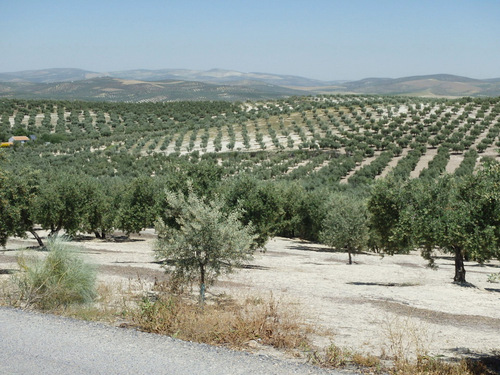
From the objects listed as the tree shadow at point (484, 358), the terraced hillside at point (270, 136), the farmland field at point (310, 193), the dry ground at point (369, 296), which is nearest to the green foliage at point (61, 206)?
the farmland field at point (310, 193)

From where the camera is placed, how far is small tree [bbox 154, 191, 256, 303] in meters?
13.9

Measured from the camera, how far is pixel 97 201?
36.4 meters

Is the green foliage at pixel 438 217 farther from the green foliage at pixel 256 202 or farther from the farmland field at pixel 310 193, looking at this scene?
the green foliage at pixel 256 202

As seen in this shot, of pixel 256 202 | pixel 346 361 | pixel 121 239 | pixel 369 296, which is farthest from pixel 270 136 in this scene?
pixel 346 361

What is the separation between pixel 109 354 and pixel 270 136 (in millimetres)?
76787

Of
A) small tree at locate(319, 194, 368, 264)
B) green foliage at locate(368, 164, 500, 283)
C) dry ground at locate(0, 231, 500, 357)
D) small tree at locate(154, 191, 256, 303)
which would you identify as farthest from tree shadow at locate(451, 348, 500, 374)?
small tree at locate(319, 194, 368, 264)

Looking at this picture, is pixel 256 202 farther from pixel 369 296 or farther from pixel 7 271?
pixel 7 271

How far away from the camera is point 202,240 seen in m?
14.1

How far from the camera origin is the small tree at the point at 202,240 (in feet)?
45.7

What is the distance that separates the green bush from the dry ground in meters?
2.87

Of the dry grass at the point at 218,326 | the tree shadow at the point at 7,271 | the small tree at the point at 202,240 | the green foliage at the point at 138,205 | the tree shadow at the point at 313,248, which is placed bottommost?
the tree shadow at the point at 313,248

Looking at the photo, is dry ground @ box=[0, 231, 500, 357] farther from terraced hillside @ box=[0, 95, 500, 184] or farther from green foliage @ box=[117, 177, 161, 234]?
terraced hillside @ box=[0, 95, 500, 184]

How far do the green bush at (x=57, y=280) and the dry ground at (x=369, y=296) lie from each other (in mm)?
2867

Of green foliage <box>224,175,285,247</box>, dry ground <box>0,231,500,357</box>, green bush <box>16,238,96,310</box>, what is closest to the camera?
dry ground <box>0,231,500,357</box>
